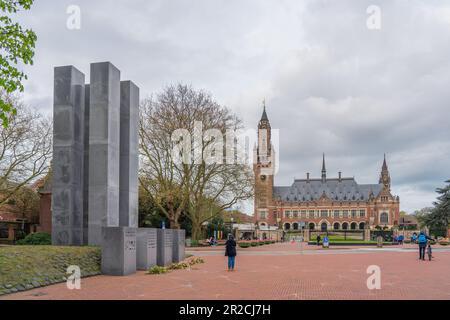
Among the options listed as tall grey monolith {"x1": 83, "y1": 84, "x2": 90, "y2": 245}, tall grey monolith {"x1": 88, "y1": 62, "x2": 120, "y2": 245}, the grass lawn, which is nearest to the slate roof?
tall grey monolith {"x1": 83, "y1": 84, "x2": 90, "y2": 245}

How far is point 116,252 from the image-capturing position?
1752 centimetres

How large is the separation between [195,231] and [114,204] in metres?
27.4

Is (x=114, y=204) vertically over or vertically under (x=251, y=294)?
over

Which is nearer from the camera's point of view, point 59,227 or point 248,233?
point 59,227

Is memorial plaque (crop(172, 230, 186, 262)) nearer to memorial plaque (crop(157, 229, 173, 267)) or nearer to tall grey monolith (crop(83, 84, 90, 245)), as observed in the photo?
memorial plaque (crop(157, 229, 173, 267))

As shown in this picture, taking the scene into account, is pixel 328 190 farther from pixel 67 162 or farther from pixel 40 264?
pixel 40 264

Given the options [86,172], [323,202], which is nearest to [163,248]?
[86,172]

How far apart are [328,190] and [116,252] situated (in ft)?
438

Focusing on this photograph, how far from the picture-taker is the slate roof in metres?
142
